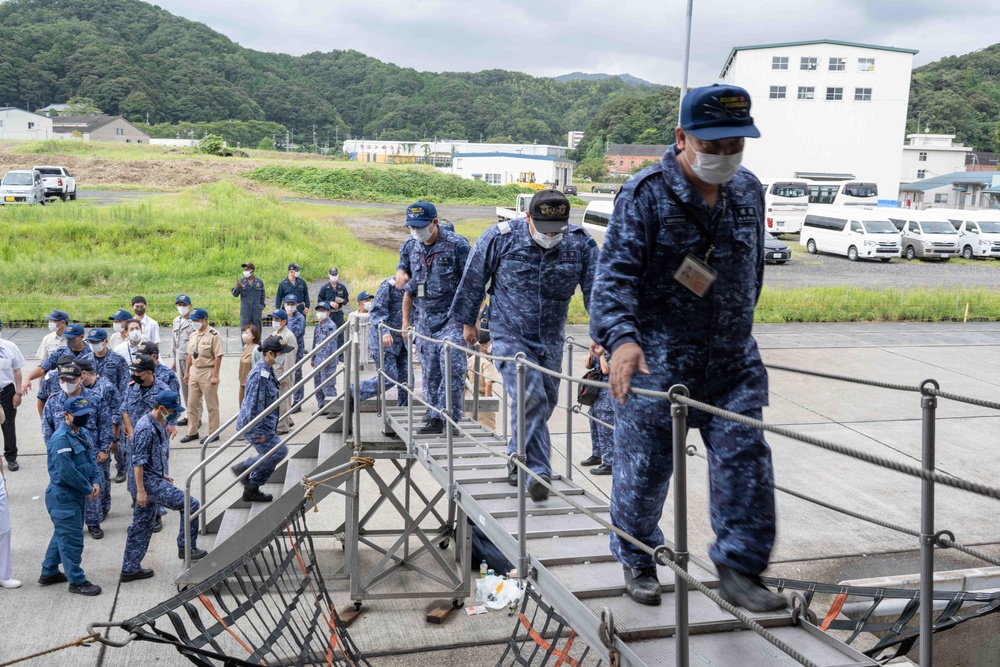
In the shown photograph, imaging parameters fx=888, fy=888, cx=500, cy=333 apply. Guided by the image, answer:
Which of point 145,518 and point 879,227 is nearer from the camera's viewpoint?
point 145,518

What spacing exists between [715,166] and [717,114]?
16 cm

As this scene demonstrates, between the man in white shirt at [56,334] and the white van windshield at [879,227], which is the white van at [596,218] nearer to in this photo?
the white van windshield at [879,227]

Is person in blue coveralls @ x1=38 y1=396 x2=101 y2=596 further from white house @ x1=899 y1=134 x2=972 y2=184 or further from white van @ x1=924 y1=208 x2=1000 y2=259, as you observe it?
white house @ x1=899 y1=134 x2=972 y2=184

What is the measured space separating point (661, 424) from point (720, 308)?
436 millimetres

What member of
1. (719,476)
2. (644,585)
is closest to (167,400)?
(644,585)

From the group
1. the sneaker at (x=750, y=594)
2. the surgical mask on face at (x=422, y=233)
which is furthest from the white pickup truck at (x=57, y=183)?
the sneaker at (x=750, y=594)

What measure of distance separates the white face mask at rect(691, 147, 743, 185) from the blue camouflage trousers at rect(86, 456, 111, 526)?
266 inches

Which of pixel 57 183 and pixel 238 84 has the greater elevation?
pixel 238 84

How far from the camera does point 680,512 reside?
254 cm

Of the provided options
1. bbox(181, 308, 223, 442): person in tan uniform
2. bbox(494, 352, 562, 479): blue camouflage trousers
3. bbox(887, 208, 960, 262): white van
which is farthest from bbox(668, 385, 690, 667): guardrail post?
bbox(887, 208, 960, 262): white van

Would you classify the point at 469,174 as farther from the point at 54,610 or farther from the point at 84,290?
the point at 54,610

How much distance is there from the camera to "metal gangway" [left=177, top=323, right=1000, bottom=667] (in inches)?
100

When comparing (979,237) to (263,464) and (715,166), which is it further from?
(715,166)

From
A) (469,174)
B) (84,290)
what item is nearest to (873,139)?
(469,174)
